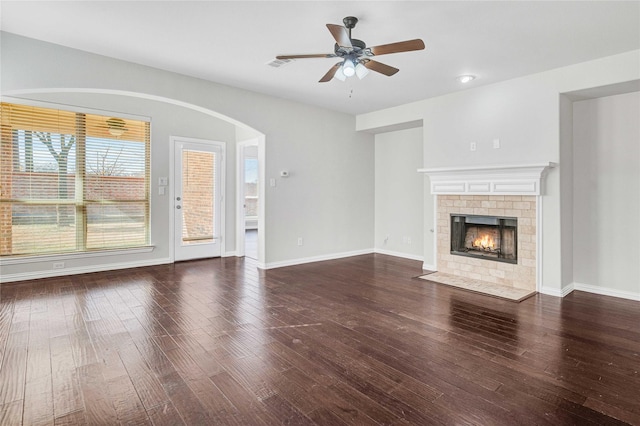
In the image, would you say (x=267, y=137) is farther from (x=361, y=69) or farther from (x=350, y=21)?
(x=350, y=21)

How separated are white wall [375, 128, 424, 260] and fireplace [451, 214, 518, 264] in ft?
3.65

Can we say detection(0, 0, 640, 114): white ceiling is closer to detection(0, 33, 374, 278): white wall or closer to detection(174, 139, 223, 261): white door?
detection(0, 33, 374, 278): white wall

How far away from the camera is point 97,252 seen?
5.22 m

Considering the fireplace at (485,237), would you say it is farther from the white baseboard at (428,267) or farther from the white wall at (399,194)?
the white wall at (399,194)

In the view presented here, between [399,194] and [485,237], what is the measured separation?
2.06 m

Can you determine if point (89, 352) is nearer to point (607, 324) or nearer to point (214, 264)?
point (214, 264)

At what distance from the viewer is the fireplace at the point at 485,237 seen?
4.44m

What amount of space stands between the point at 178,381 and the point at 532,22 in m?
4.01

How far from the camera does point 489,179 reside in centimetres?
449

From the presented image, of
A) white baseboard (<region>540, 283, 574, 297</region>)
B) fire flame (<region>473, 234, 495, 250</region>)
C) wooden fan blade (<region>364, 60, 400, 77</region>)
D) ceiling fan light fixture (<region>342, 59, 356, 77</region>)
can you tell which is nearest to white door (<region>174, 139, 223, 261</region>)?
ceiling fan light fixture (<region>342, 59, 356, 77</region>)

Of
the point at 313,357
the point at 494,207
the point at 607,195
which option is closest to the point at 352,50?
the point at 313,357

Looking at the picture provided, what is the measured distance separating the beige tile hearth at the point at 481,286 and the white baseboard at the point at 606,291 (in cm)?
72

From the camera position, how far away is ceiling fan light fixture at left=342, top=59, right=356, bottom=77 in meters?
3.03

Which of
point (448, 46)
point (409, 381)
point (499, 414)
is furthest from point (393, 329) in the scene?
point (448, 46)
